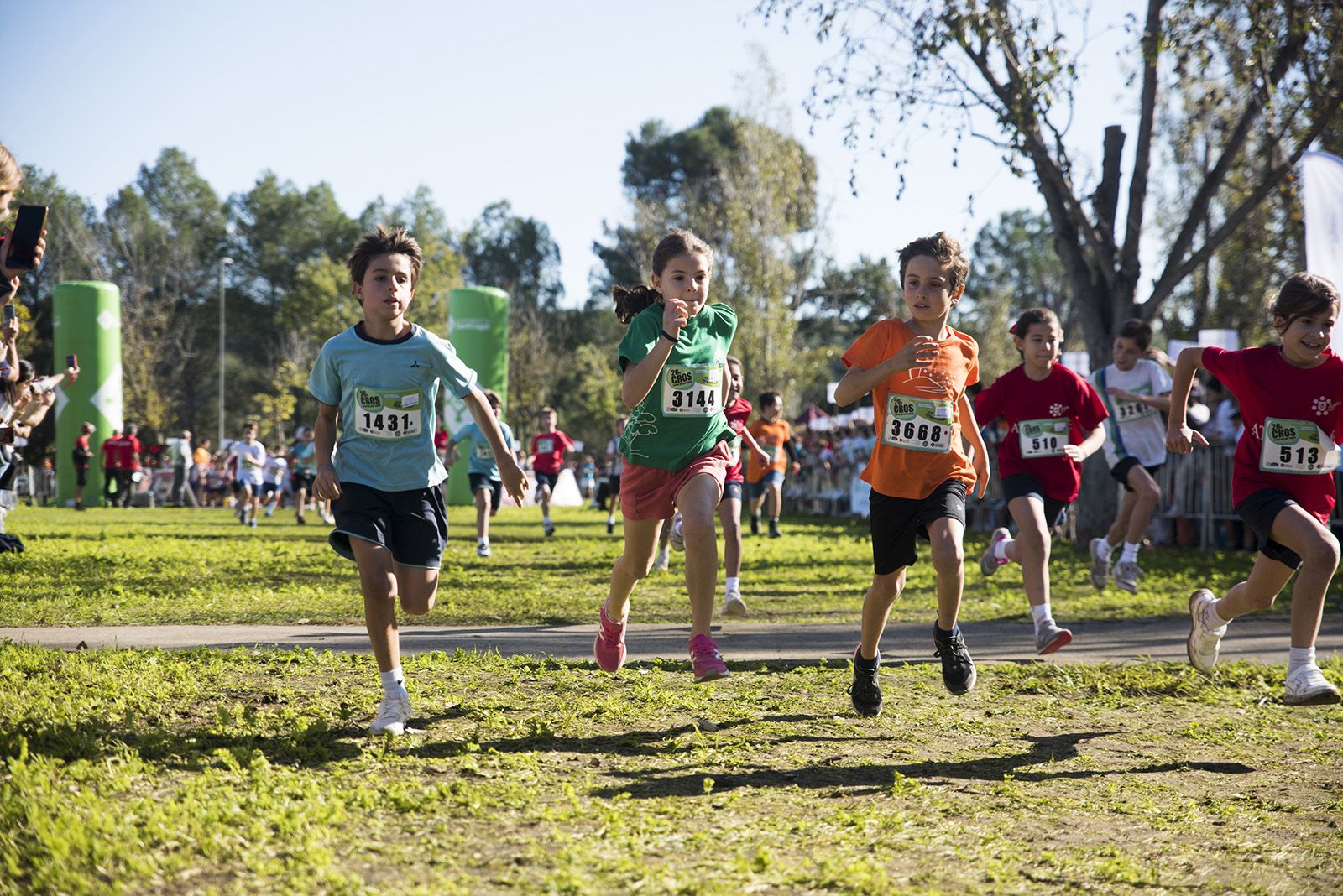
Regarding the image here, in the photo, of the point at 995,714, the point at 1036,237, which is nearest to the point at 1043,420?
the point at 995,714

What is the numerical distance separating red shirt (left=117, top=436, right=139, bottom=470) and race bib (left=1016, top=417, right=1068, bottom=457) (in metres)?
28.9

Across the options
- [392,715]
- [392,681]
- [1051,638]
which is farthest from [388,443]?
[1051,638]

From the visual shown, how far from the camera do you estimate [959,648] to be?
551 centimetres

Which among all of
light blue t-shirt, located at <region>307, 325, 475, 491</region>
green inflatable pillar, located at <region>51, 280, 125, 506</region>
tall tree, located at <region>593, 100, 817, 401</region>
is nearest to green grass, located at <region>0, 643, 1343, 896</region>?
A: light blue t-shirt, located at <region>307, 325, 475, 491</region>

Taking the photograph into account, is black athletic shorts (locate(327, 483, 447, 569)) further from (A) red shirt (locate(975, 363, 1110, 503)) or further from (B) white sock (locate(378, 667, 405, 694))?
(A) red shirt (locate(975, 363, 1110, 503))

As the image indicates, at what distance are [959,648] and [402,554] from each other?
244 centimetres

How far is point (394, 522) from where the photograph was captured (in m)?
5.20

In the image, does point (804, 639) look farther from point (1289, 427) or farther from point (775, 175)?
point (775, 175)

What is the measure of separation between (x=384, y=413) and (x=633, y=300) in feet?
4.54

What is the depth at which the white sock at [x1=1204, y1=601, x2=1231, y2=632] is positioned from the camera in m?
6.39

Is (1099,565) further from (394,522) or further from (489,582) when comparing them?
(394,522)

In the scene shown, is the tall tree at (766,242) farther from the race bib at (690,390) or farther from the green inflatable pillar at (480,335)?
the race bib at (690,390)

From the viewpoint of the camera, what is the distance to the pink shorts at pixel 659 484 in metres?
5.71

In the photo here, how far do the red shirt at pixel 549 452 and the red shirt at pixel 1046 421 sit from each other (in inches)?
527
